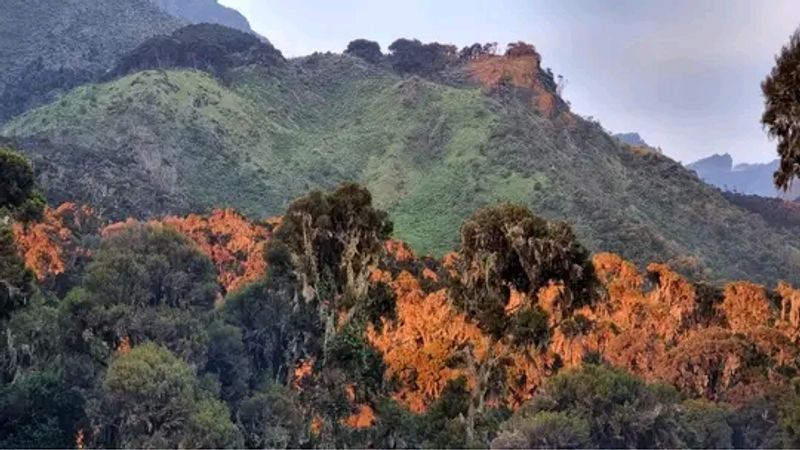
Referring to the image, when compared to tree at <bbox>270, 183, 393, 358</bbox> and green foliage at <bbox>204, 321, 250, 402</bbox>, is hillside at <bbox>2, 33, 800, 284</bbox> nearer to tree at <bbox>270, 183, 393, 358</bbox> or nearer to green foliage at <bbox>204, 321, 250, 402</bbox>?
green foliage at <bbox>204, 321, 250, 402</bbox>

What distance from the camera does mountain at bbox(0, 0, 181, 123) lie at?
14400 centimetres

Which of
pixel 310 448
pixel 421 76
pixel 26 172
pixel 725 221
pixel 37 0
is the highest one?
pixel 37 0

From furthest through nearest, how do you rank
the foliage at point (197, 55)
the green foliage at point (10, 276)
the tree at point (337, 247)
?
1. the foliage at point (197, 55)
2. the tree at point (337, 247)
3. the green foliage at point (10, 276)


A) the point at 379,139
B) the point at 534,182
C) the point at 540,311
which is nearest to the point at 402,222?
the point at 534,182

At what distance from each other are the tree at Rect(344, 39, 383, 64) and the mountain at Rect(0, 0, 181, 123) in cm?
4113

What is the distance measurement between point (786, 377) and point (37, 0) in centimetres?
15823

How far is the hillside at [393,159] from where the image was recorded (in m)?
84.1

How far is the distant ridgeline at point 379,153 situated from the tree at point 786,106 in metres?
59.2

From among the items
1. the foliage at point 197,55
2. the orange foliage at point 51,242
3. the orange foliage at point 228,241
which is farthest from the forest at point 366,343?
the foliage at point 197,55

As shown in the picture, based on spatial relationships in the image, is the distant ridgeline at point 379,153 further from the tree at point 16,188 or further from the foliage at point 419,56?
the tree at point 16,188

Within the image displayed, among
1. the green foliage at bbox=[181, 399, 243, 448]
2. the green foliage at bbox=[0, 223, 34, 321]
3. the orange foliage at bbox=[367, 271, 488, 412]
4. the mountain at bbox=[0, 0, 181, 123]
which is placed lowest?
the green foliage at bbox=[181, 399, 243, 448]

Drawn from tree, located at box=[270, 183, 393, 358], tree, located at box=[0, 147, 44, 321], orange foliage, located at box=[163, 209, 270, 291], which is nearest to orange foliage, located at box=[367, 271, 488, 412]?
tree, located at box=[270, 183, 393, 358]

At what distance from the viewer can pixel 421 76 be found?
13625 cm

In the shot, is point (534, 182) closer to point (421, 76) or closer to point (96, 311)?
point (421, 76)
